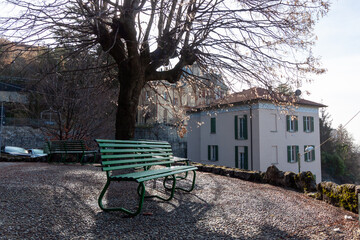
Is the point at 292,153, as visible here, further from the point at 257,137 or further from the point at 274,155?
the point at 257,137

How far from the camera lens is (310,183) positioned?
6.46m

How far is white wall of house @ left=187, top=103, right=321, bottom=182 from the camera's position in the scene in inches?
885

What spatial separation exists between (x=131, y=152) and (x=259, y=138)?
18485 mm

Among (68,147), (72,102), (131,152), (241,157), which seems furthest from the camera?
(241,157)

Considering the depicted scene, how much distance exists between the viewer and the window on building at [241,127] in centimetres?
2328

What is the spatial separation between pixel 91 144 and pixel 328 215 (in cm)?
1151

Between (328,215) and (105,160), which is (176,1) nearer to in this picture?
(105,160)

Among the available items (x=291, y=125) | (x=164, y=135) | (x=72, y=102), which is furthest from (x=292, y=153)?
(x=72, y=102)

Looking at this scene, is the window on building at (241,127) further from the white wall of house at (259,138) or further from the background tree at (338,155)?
the background tree at (338,155)

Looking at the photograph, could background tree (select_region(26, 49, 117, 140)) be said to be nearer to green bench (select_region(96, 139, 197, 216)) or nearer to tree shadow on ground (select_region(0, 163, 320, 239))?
green bench (select_region(96, 139, 197, 216))

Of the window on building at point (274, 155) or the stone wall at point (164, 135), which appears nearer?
the window on building at point (274, 155)

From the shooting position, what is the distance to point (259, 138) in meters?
22.2

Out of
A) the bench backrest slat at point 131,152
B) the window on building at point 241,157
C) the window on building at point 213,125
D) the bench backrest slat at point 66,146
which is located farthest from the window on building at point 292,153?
the bench backrest slat at point 131,152

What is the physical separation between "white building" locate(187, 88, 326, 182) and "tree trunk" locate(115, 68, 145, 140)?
A: 13036mm
